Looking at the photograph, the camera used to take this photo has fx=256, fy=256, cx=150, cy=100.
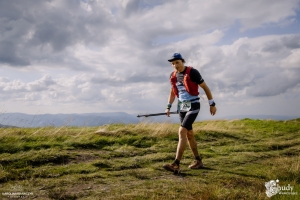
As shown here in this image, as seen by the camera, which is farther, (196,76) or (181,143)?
(196,76)

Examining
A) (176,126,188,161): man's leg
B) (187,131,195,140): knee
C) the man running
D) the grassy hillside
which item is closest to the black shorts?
the man running

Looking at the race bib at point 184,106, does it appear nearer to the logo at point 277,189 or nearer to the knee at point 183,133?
the knee at point 183,133

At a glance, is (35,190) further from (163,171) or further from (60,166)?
(163,171)

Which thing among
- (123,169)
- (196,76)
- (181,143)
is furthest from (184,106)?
(123,169)

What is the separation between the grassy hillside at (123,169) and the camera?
192 inches

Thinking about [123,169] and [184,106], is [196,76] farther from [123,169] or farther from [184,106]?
[123,169]

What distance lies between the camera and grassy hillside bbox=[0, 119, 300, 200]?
4867mm

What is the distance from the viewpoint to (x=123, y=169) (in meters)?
6.86

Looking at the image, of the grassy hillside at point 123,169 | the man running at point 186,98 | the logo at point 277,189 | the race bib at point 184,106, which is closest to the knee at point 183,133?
the man running at point 186,98

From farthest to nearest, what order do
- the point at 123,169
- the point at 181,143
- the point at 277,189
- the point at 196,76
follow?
the point at 123,169, the point at 196,76, the point at 181,143, the point at 277,189

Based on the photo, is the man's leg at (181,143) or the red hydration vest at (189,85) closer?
the man's leg at (181,143)

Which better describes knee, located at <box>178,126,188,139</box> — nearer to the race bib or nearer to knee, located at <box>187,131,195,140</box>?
knee, located at <box>187,131,195,140</box>

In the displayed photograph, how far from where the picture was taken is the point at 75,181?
5.63m

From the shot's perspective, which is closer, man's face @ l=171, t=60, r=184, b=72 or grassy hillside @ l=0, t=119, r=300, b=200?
grassy hillside @ l=0, t=119, r=300, b=200
